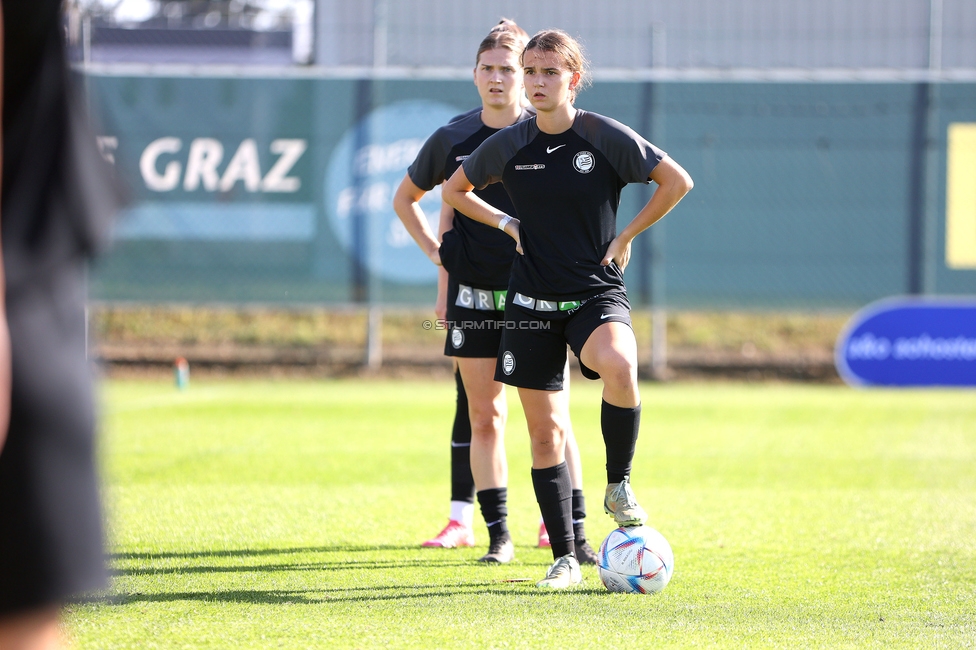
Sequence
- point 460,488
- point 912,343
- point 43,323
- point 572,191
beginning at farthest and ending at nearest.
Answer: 1. point 912,343
2. point 460,488
3. point 572,191
4. point 43,323

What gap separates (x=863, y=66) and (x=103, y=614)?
11.1 m

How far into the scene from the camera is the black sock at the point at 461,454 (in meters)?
5.09

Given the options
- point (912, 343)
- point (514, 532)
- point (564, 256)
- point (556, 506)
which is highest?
point (564, 256)

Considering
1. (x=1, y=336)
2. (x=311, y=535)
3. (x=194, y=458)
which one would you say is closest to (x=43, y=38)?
(x=1, y=336)

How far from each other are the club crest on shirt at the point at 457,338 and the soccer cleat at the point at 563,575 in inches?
42.6

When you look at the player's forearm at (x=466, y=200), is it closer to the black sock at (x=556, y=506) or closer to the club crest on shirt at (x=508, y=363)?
the club crest on shirt at (x=508, y=363)

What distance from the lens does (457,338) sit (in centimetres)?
476

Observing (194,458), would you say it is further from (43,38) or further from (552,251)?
(43,38)

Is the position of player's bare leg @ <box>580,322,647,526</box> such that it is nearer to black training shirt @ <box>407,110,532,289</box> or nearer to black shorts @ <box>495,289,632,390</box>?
black shorts @ <box>495,289,632,390</box>

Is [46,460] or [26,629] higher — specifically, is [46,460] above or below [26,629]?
above

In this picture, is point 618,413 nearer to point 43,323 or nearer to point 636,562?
point 636,562

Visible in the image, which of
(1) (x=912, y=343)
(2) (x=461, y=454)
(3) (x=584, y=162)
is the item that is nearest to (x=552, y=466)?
(2) (x=461, y=454)

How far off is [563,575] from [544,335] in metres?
0.90

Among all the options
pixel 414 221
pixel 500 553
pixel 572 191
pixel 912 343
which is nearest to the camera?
pixel 572 191
